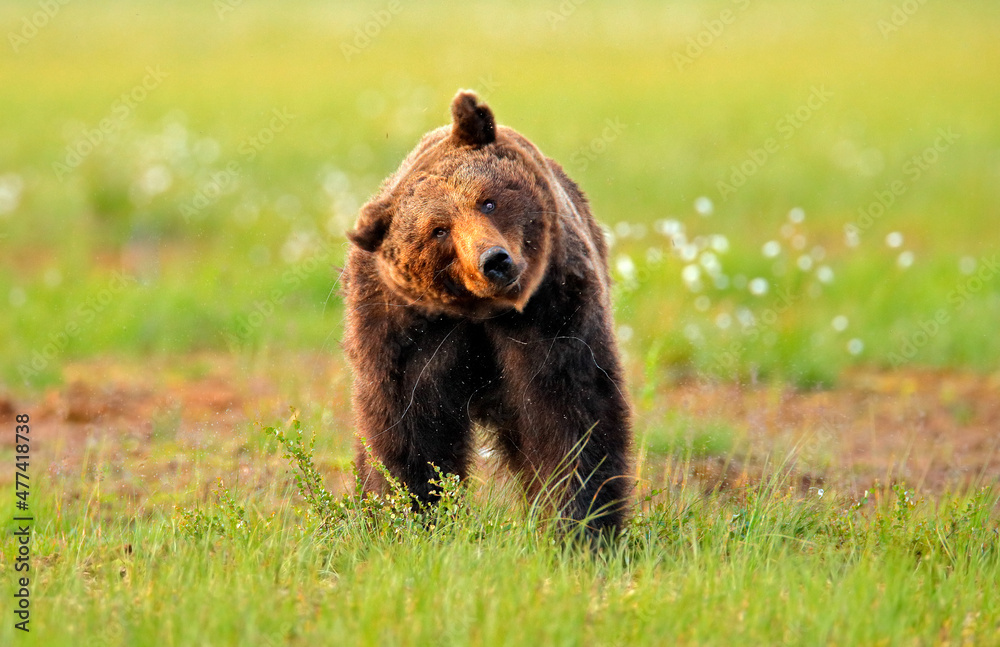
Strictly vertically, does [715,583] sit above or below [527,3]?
below

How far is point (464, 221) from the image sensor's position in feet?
11.8

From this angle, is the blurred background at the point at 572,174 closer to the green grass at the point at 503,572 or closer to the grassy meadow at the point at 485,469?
the grassy meadow at the point at 485,469

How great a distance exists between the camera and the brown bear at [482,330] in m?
3.70

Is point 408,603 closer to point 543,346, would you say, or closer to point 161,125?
point 543,346

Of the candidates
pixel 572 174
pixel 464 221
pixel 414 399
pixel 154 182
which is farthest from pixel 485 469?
pixel 154 182

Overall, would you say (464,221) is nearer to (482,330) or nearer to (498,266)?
(498,266)

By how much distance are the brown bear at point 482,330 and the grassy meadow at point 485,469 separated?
0.80 ft

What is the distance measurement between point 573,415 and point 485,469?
1193 millimetres

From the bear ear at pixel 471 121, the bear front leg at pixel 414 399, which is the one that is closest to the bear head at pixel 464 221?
the bear ear at pixel 471 121

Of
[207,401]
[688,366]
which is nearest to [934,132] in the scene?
[688,366]

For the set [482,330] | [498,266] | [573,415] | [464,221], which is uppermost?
[464,221]

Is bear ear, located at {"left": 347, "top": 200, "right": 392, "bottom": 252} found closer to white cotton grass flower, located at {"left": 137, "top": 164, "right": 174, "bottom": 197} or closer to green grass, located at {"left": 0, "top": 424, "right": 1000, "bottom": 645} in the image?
green grass, located at {"left": 0, "top": 424, "right": 1000, "bottom": 645}

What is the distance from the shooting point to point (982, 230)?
11.7 m

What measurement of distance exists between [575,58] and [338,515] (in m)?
22.3
